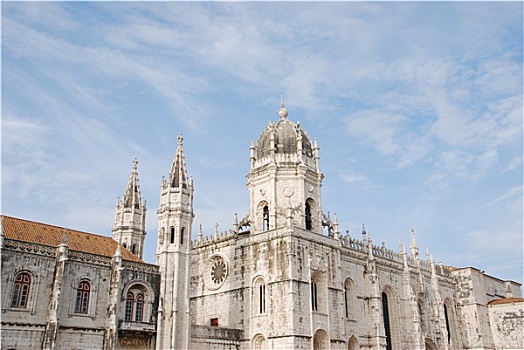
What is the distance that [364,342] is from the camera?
4244 cm

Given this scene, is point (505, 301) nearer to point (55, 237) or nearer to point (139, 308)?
point (139, 308)

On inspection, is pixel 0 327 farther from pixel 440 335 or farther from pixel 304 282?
pixel 440 335

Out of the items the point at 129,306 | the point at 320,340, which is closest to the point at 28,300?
the point at 129,306

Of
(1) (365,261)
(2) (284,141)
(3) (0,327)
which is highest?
(2) (284,141)

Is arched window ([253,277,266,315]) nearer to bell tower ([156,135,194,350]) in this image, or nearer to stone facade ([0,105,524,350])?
stone facade ([0,105,524,350])

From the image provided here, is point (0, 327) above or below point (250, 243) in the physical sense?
below

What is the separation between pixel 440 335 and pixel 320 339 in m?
18.8

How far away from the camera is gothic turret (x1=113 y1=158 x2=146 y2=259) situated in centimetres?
3894

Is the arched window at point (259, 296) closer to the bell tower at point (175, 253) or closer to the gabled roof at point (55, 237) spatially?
the bell tower at point (175, 253)

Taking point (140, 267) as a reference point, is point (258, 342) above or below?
below

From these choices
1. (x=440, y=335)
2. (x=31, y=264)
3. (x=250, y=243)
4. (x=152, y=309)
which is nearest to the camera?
(x=31, y=264)

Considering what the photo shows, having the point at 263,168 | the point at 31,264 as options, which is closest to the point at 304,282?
the point at 263,168

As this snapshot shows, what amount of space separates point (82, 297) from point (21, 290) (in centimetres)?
348

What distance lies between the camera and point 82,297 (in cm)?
3072
